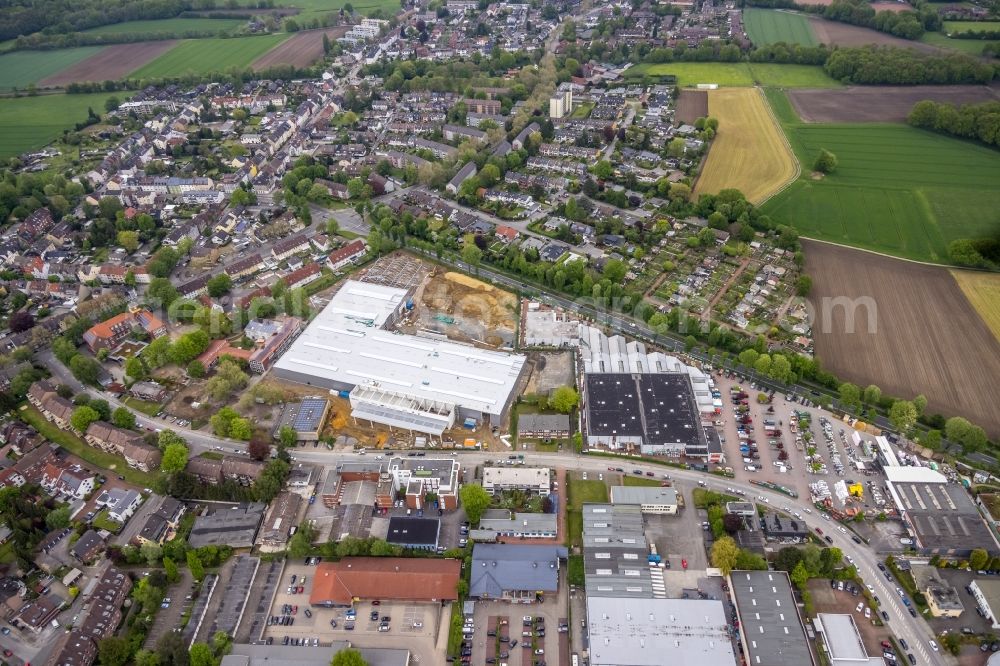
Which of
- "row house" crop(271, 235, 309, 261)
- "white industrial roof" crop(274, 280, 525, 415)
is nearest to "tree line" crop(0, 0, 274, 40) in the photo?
"row house" crop(271, 235, 309, 261)

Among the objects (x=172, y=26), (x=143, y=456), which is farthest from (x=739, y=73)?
(x=172, y=26)

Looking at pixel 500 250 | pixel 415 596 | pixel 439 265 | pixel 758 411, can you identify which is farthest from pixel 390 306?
pixel 758 411

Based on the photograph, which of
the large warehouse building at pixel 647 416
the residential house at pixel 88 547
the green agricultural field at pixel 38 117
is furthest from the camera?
the green agricultural field at pixel 38 117

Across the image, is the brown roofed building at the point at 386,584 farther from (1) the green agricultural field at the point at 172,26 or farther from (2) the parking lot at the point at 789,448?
(1) the green agricultural field at the point at 172,26

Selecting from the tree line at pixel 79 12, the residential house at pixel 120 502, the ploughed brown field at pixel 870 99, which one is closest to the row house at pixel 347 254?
the residential house at pixel 120 502

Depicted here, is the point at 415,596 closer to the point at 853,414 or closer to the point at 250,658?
the point at 250,658
